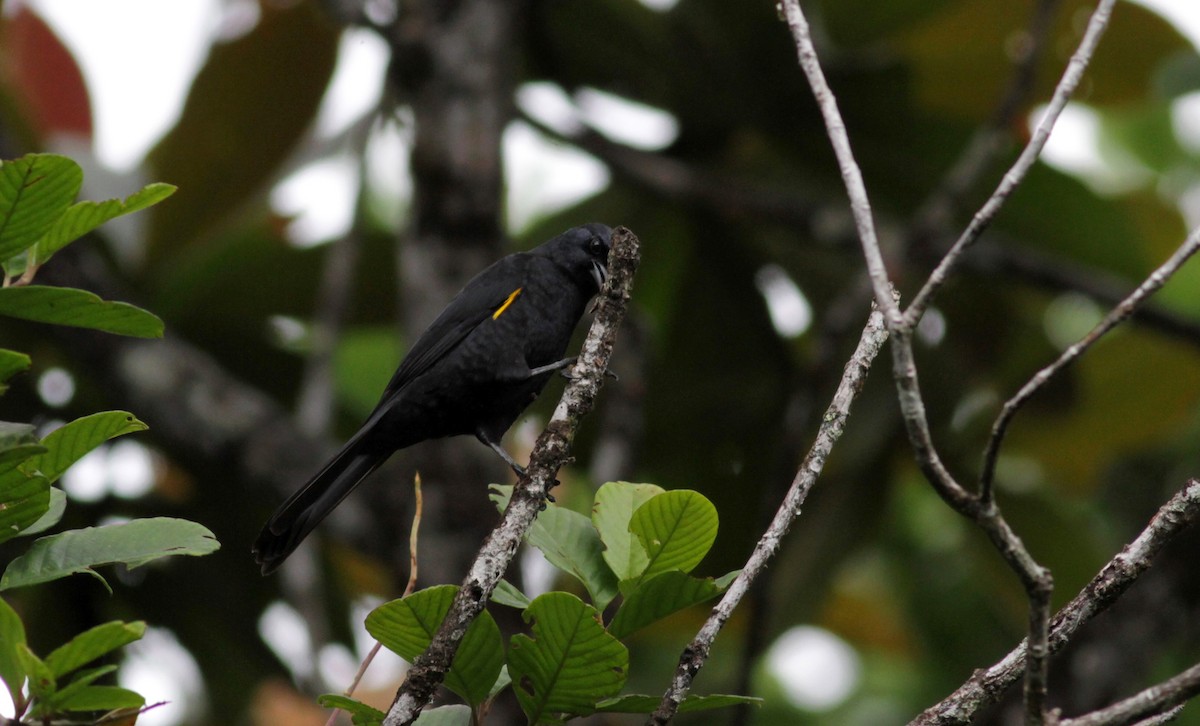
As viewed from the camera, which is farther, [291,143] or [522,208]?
[522,208]

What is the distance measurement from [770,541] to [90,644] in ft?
2.97

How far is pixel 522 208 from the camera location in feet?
23.8

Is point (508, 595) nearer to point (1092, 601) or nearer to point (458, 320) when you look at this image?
point (1092, 601)

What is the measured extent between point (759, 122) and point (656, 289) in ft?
2.76

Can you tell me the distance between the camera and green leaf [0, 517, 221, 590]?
1674mm

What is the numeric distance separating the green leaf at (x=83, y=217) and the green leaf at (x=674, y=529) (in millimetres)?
799

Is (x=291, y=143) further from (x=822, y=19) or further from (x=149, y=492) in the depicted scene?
(x=822, y=19)

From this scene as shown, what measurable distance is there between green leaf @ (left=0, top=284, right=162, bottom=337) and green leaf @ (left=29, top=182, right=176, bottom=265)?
0.07 metres

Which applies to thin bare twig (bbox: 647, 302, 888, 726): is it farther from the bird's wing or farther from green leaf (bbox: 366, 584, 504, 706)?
the bird's wing

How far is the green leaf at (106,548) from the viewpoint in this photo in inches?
65.9

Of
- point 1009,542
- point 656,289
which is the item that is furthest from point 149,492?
point 1009,542

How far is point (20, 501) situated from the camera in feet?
5.37

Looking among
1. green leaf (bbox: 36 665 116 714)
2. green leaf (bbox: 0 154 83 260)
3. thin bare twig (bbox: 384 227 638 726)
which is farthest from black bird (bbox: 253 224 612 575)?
green leaf (bbox: 36 665 116 714)

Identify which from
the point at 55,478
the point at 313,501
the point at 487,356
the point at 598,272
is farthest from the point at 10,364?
the point at 598,272
